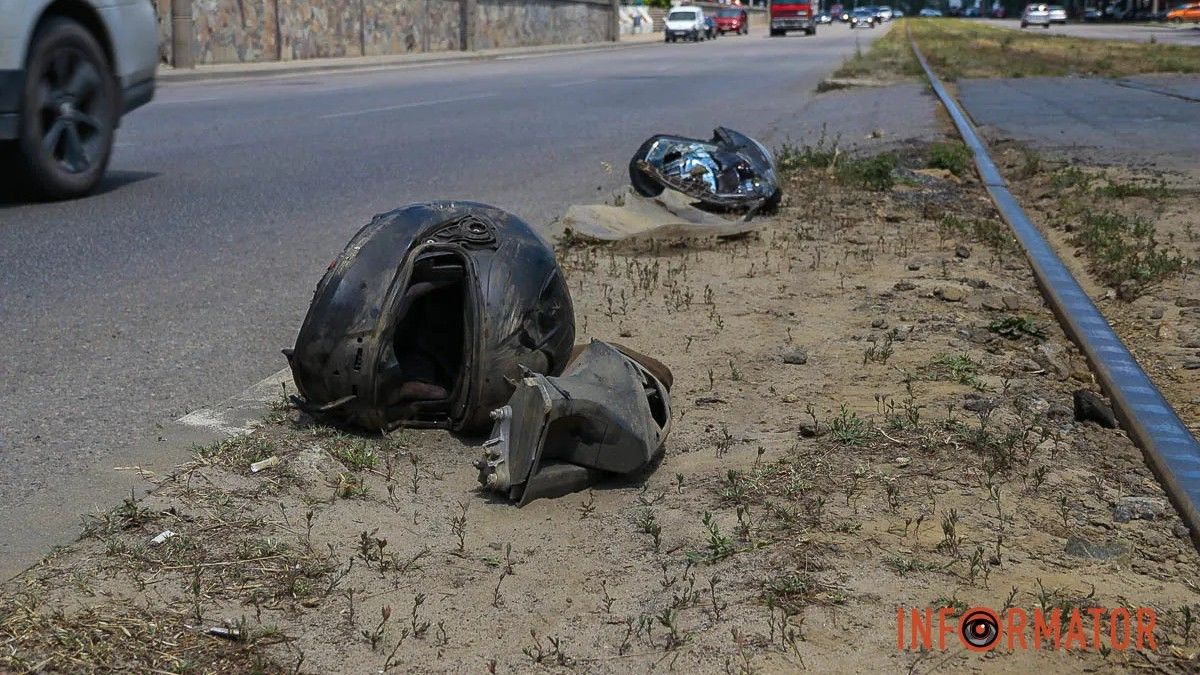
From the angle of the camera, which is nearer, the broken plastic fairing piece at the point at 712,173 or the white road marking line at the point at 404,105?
the broken plastic fairing piece at the point at 712,173

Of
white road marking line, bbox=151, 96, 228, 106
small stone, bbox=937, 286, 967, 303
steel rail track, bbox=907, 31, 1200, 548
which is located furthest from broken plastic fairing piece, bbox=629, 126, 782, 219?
white road marking line, bbox=151, 96, 228, 106

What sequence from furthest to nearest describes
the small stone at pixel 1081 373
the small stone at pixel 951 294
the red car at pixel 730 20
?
the red car at pixel 730 20 → the small stone at pixel 951 294 → the small stone at pixel 1081 373

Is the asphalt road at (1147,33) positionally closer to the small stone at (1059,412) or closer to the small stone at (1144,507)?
the small stone at (1059,412)

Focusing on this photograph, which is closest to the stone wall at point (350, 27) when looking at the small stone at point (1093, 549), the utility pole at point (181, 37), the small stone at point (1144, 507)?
the utility pole at point (181, 37)

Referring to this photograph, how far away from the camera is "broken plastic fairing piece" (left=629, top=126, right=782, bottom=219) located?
25.8 ft

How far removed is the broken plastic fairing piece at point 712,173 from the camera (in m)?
7.85

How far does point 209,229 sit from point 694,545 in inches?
209

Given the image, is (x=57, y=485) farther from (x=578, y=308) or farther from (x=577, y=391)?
(x=578, y=308)

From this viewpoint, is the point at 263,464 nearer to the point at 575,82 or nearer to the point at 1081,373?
the point at 1081,373

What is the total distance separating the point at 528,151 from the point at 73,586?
30.8 ft

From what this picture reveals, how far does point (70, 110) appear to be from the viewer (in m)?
8.87

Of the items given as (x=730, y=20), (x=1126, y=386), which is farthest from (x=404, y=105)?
(x=730, y=20)

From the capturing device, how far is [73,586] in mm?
2914

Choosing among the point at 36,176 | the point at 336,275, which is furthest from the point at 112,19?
the point at 336,275
